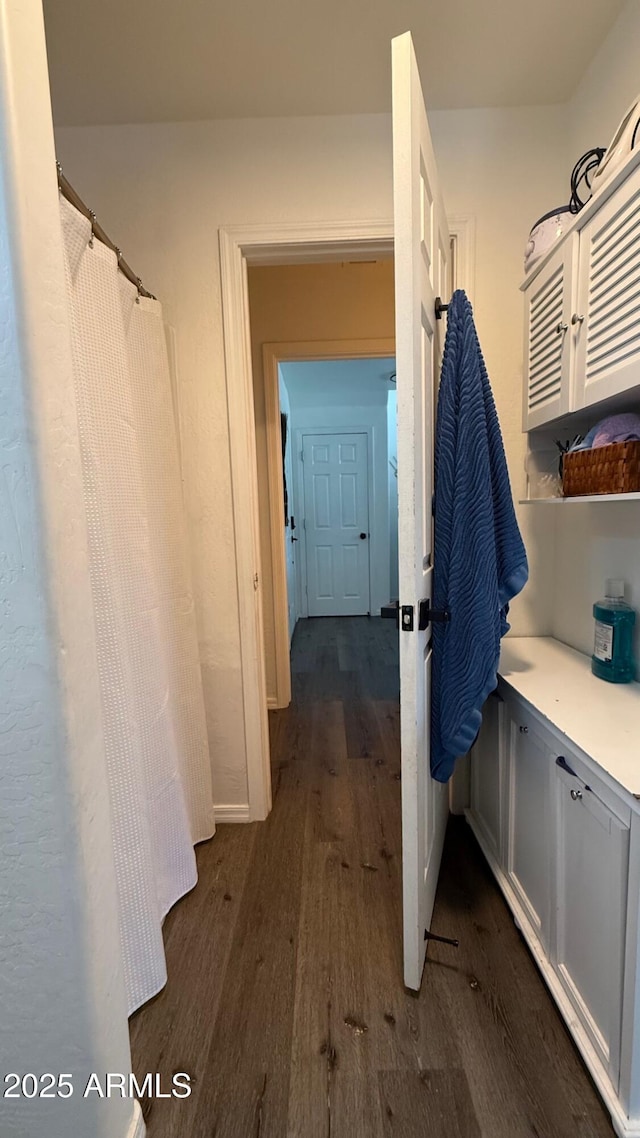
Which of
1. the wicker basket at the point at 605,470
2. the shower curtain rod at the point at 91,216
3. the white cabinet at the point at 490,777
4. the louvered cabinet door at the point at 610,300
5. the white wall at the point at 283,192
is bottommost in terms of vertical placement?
the white cabinet at the point at 490,777

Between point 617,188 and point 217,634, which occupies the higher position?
point 617,188

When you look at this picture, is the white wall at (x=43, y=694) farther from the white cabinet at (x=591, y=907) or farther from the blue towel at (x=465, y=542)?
the white cabinet at (x=591, y=907)

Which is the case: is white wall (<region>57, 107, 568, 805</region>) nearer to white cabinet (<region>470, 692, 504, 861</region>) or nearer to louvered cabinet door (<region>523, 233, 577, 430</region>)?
louvered cabinet door (<region>523, 233, 577, 430</region>)

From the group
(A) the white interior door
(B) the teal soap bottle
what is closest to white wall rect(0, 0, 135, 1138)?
(B) the teal soap bottle

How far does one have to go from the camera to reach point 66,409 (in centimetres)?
77

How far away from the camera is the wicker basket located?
1.06 m

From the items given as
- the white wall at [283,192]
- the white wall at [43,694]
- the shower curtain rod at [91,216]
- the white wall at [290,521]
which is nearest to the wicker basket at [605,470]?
the white wall at [283,192]

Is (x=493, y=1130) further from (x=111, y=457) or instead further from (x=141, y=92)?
(x=141, y=92)

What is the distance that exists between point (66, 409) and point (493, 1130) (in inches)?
61.0

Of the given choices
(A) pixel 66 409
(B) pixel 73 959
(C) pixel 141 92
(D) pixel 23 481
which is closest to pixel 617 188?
(A) pixel 66 409

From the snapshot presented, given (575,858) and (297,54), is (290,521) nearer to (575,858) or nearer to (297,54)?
(297,54)

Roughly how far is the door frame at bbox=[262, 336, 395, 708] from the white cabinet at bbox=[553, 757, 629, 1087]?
1.96m

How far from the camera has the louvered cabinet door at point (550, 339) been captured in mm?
1242

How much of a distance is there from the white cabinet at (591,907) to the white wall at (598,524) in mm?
478
